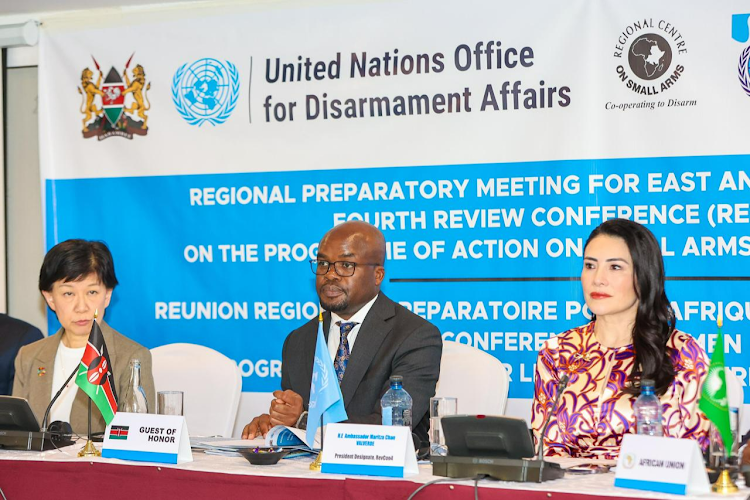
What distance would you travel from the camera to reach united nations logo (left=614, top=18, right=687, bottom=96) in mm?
4277

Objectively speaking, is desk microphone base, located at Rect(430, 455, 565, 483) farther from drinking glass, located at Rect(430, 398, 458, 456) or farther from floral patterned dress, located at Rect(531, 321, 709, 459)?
floral patterned dress, located at Rect(531, 321, 709, 459)

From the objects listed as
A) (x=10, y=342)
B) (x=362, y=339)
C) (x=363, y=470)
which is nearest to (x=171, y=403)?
(x=363, y=470)

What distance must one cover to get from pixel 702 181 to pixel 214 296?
8.17 ft

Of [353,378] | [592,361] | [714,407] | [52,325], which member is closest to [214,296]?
[52,325]

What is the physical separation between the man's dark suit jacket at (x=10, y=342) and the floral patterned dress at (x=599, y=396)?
243 cm

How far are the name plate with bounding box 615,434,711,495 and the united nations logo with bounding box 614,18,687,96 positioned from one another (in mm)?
2404

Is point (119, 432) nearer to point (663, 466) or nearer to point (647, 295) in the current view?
point (663, 466)

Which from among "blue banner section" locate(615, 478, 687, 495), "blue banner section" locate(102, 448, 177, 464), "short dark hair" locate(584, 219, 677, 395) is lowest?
"blue banner section" locate(102, 448, 177, 464)

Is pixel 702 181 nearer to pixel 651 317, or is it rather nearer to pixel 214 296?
pixel 651 317

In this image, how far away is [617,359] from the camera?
3.21m

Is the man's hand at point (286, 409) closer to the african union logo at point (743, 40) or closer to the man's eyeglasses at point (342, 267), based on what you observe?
the man's eyeglasses at point (342, 267)

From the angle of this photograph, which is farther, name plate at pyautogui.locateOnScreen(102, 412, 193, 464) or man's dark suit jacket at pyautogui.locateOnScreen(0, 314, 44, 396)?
man's dark suit jacket at pyautogui.locateOnScreen(0, 314, 44, 396)

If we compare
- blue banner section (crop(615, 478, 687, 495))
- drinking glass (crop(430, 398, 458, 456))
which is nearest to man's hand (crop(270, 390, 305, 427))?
drinking glass (crop(430, 398, 458, 456))

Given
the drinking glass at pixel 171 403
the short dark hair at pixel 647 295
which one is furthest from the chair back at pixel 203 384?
the short dark hair at pixel 647 295
